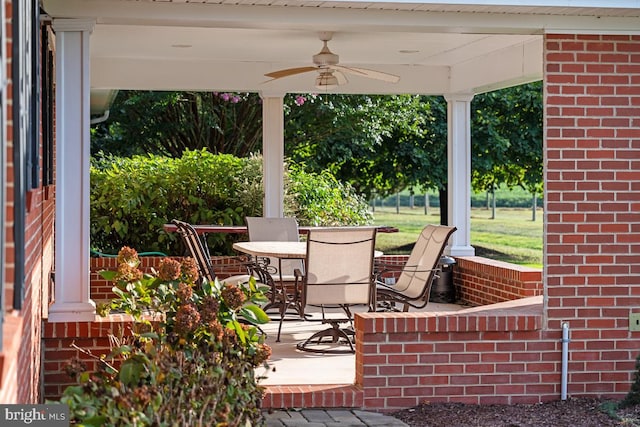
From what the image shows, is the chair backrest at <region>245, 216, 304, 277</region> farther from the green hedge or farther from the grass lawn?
the grass lawn

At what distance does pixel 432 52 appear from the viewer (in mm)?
10016

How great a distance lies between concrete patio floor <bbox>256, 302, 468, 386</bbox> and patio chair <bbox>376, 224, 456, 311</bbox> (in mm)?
685

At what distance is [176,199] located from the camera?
12.4 m

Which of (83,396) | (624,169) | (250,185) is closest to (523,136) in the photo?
(250,185)

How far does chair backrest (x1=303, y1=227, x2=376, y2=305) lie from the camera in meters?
7.45

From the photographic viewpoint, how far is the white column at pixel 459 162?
36.2 feet

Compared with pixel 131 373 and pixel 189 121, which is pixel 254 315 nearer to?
pixel 131 373

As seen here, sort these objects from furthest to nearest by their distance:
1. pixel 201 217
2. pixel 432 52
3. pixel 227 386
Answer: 1. pixel 201 217
2. pixel 432 52
3. pixel 227 386

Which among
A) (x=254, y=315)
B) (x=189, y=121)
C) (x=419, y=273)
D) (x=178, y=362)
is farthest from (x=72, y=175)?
(x=189, y=121)

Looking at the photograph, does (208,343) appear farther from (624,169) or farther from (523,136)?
(523,136)

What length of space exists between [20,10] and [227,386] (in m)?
1.90

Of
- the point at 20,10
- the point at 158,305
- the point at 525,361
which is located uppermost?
the point at 20,10

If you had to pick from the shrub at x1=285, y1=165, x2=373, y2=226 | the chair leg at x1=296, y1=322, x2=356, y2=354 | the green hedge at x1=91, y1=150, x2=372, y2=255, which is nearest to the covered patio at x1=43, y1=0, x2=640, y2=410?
the chair leg at x1=296, y1=322, x2=356, y2=354

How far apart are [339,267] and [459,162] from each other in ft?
12.9
